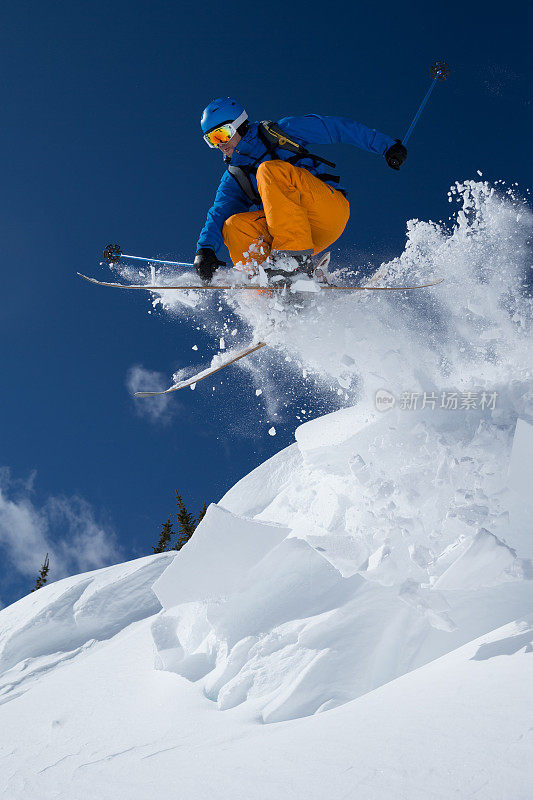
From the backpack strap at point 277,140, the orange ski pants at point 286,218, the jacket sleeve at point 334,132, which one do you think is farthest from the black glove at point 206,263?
the jacket sleeve at point 334,132

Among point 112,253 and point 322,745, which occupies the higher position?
point 112,253

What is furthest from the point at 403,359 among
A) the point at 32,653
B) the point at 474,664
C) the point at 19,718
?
the point at 32,653

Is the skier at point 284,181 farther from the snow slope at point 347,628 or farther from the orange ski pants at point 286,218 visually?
the snow slope at point 347,628

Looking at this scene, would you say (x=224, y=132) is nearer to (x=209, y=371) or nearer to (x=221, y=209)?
(x=221, y=209)

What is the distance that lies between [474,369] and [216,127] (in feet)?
11.5

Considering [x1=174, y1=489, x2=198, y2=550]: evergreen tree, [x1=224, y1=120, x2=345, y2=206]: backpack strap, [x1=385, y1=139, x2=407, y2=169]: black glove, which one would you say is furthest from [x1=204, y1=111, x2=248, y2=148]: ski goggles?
[x1=174, y1=489, x2=198, y2=550]: evergreen tree

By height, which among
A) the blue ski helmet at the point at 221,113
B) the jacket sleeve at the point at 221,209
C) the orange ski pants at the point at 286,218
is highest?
the blue ski helmet at the point at 221,113

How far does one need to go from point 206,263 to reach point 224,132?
4.25ft

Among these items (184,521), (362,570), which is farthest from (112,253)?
(184,521)

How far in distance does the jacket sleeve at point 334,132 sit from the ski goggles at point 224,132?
0.44 metres

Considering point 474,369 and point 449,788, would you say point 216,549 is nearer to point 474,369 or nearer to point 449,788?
point 449,788

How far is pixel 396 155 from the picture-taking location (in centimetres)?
501

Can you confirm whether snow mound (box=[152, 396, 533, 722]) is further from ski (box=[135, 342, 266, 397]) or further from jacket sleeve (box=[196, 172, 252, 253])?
jacket sleeve (box=[196, 172, 252, 253])

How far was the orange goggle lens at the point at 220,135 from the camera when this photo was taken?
4895 millimetres
